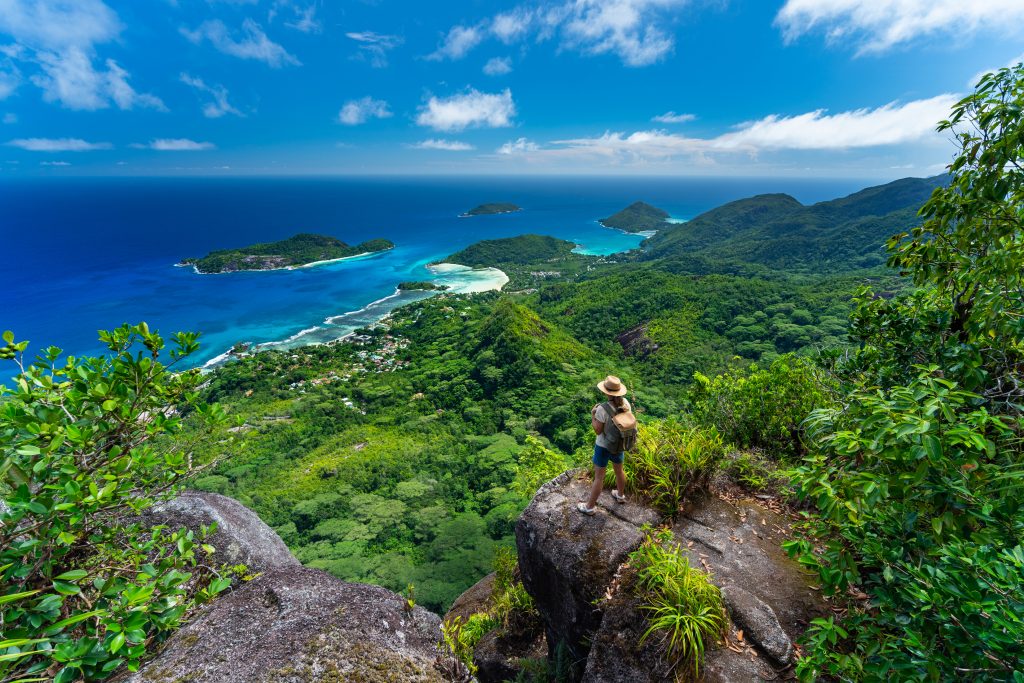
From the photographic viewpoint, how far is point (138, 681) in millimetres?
3812

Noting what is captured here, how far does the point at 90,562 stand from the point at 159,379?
186 centimetres

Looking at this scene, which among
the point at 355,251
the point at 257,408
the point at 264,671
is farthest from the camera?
the point at 355,251

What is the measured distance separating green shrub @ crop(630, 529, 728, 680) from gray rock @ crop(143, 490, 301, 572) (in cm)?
647

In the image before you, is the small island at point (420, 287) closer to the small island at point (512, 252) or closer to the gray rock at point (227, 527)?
→ the small island at point (512, 252)

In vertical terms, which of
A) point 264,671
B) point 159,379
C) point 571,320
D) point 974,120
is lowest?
point 571,320

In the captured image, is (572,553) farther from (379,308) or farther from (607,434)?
(379,308)

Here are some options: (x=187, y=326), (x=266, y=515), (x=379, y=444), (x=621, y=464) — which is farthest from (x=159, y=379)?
(x=187, y=326)

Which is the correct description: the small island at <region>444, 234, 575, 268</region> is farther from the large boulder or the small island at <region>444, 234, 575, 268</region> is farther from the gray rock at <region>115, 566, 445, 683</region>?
the gray rock at <region>115, 566, 445, 683</region>

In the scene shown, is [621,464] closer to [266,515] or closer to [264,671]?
[264,671]

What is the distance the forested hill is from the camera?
332 feet

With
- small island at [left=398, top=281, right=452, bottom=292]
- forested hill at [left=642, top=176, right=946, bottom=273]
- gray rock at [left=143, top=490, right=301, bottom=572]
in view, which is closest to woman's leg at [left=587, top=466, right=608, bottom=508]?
gray rock at [left=143, top=490, right=301, bottom=572]

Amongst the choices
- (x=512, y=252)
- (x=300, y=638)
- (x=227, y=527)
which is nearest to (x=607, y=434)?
(x=300, y=638)

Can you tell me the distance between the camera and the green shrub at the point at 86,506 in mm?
2961

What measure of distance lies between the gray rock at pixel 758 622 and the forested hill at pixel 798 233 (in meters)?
109
